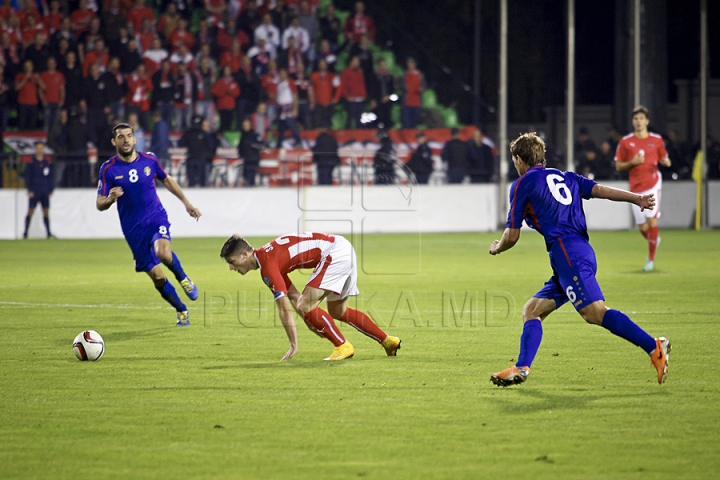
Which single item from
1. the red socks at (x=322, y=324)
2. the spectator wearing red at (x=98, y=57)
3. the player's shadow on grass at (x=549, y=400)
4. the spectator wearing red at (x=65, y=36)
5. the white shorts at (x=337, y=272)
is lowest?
the player's shadow on grass at (x=549, y=400)

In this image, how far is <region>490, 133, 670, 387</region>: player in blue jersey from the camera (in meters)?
6.68

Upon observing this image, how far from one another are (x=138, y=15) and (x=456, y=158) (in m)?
9.64

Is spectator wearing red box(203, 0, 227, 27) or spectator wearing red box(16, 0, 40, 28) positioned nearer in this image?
spectator wearing red box(16, 0, 40, 28)

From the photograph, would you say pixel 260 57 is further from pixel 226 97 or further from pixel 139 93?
pixel 139 93

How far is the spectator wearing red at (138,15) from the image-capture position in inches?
1093

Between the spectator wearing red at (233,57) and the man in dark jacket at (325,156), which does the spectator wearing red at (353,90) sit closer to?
the man in dark jacket at (325,156)

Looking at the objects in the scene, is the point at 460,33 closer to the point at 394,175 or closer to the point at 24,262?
the point at 394,175

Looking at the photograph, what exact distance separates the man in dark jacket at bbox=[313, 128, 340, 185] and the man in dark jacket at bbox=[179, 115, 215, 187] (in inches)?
100

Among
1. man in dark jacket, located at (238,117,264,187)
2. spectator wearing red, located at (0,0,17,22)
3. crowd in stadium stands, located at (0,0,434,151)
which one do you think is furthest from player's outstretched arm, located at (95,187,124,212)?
spectator wearing red, located at (0,0,17,22)

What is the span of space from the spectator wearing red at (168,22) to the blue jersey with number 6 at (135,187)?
58.5 feet

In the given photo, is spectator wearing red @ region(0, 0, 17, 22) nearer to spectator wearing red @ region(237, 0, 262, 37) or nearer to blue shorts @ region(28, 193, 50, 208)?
spectator wearing red @ region(237, 0, 262, 37)

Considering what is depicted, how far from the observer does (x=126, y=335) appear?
976 centimetres

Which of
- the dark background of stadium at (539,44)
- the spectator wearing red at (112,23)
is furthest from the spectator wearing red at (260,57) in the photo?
the dark background of stadium at (539,44)

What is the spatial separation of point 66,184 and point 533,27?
899 inches
